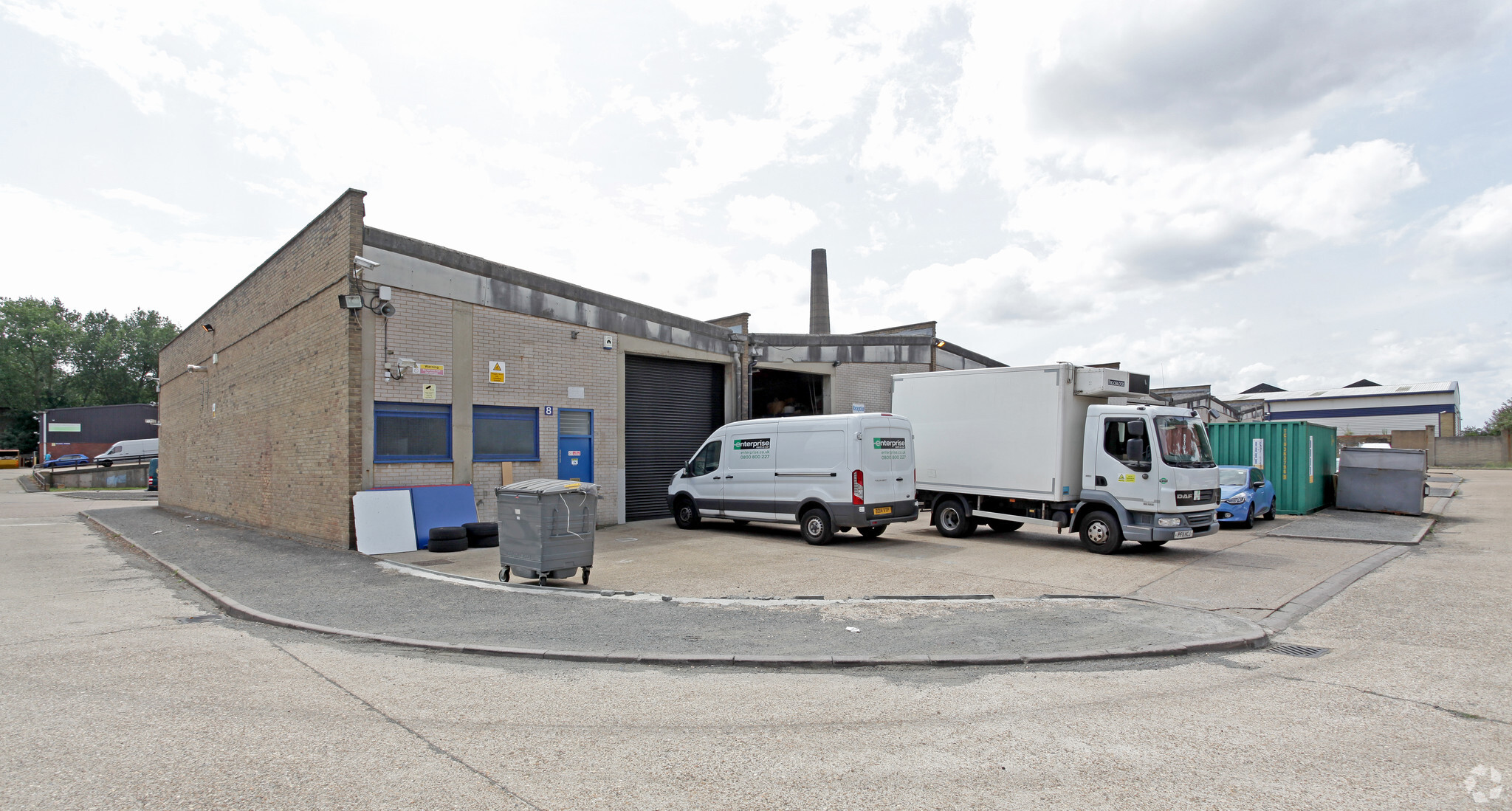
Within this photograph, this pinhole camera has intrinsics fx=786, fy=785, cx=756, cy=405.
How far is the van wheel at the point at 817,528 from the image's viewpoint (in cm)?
A: 1255

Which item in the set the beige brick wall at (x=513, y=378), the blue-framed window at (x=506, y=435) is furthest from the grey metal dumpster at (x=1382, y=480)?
the blue-framed window at (x=506, y=435)

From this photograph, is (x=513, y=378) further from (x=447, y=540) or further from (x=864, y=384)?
(x=864, y=384)

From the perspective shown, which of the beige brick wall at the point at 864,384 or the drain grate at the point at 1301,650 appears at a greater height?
the beige brick wall at the point at 864,384

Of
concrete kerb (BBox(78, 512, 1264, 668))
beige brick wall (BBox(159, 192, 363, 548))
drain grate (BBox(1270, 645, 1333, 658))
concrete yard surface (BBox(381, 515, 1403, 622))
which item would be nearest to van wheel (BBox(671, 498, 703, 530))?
concrete yard surface (BBox(381, 515, 1403, 622))

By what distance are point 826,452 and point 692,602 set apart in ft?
17.2

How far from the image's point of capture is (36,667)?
18.8 ft

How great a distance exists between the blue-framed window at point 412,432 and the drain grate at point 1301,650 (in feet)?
36.7

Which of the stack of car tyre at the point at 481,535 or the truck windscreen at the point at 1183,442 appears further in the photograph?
the stack of car tyre at the point at 481,535

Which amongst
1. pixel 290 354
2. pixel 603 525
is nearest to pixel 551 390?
pixel 603 525

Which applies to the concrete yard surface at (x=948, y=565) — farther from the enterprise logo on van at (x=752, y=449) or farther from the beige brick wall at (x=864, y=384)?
the beige brick wall at (x=864, y=384)

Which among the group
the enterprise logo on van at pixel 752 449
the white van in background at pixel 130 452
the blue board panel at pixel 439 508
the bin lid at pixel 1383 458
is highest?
the enterprise logo on van at pixel 752 449

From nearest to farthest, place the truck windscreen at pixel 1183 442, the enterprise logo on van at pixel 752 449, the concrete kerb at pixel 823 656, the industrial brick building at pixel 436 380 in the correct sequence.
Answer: the concrete kerb at pixel 823 656 → the truck windscreen at pixel 1183 442 → the industrial brick building at pixel 436 380 → the enterprise logo on van at pixel 752 449

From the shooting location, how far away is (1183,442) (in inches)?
466

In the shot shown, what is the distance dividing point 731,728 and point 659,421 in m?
12.9
